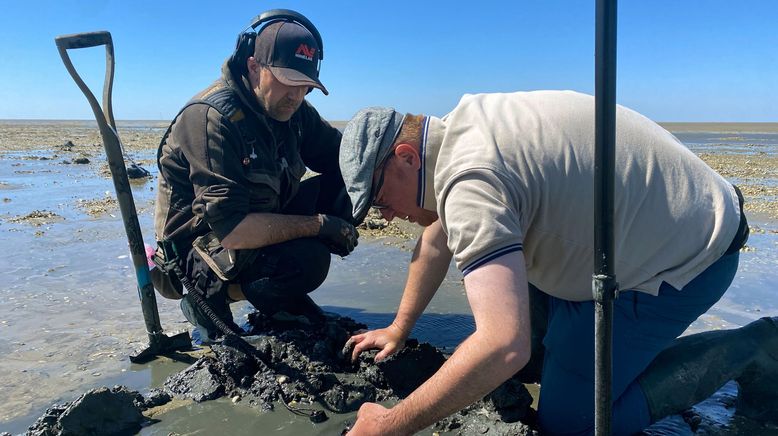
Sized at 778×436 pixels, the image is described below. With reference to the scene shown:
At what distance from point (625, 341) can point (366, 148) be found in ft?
4.59

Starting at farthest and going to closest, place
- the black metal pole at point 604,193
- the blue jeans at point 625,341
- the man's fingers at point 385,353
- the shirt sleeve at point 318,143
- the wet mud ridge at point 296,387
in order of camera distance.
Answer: the shirt sleeve at point 318,143 < the man's fingers at point 385,353 < the wet mud ridge at point 296,387 < the blue jeans at point 625,341 < the black metal pole at point 604,193

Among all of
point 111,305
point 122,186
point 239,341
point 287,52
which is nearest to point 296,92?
point 287,52

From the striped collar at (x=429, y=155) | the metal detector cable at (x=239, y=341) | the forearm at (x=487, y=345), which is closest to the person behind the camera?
the forearm at (x=487, y=345)

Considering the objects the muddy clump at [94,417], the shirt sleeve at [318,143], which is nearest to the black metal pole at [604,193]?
the muddy clump at [94,417]

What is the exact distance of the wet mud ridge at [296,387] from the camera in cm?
279

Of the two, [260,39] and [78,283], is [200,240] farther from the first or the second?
[78,283]

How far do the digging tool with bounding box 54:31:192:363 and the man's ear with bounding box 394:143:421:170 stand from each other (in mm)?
2108

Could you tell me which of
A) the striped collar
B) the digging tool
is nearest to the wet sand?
the digging tool

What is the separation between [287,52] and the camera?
347 centimetres

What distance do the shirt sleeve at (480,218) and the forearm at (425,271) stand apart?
958 millimetres

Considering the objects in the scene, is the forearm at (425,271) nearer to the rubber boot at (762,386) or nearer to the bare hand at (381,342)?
the bare hand at (381,342)

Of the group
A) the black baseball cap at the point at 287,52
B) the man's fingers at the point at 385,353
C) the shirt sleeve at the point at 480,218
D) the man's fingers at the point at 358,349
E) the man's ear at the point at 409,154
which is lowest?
the man's fingers at the point at 358,349

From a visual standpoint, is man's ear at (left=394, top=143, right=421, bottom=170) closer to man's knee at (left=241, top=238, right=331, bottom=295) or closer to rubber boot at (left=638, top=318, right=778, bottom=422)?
rubber boot at (left=638, top=318, right=778, bottom=422)

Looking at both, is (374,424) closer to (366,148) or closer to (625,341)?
(366,148)
